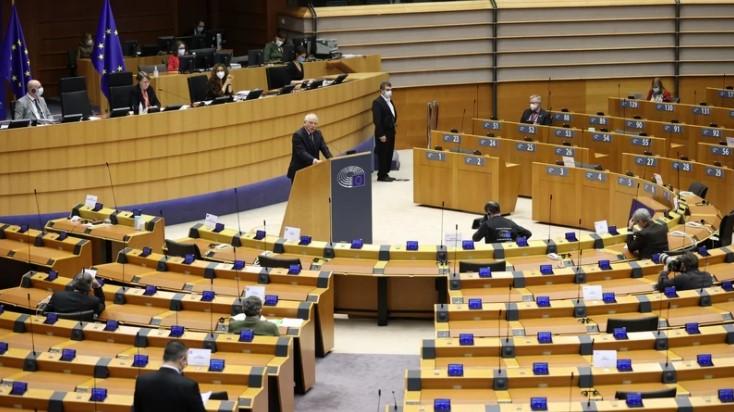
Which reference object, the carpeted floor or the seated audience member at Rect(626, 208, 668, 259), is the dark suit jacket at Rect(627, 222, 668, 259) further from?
the carpeted floor

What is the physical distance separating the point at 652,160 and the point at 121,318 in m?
8.91

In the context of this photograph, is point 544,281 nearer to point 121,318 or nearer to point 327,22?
point 121,318

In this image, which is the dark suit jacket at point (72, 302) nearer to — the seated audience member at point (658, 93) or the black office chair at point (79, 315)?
the black office chair at point (79, 315)

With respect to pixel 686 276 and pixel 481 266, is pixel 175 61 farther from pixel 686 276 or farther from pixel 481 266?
pixel 686 276

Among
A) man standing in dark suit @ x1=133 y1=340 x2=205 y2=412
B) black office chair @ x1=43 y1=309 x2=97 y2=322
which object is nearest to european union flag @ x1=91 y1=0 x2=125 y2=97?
black office chair @ x1=43 y1=309 x2=97 y2=322

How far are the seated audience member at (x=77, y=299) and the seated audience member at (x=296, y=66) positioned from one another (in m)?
9.26

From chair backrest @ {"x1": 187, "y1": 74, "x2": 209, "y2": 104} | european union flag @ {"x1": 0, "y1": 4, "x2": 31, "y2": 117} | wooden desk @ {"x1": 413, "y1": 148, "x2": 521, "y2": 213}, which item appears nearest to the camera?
european union flag @ {"x1": 0, "y1": 4, "x2": 31, "y2": 117}

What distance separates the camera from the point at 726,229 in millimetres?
14617

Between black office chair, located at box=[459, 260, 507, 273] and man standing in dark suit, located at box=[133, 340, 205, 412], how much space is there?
16.0 ft

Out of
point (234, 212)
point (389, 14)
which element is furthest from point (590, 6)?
point (234, 212)

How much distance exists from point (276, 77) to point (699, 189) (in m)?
7.04

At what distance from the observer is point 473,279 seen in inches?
484

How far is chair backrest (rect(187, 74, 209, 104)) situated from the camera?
18656mm

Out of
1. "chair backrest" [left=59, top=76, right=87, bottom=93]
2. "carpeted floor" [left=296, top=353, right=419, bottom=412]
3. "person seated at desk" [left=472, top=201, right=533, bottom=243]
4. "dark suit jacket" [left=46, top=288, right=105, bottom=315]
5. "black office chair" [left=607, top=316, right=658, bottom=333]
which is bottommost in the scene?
"carpeted floor" [left=296, top=353, right=419, bottom=412]
